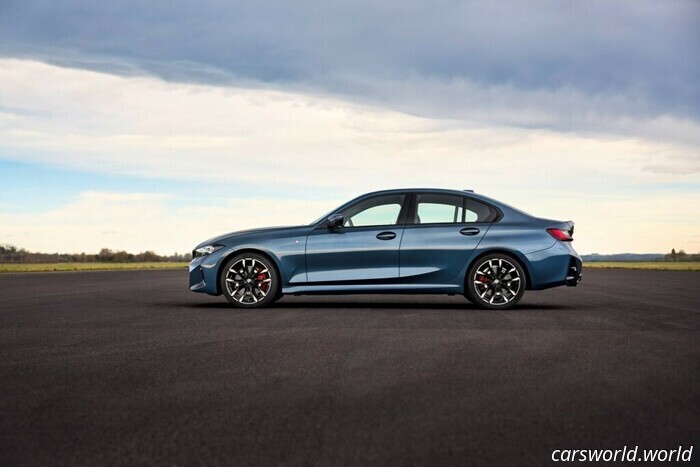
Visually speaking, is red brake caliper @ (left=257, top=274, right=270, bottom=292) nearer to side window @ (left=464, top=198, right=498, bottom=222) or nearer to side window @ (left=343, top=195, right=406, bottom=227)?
side window @ (left=343, top=195, right=406, bottom=227)

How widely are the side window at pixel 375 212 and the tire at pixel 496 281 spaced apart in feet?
4.68

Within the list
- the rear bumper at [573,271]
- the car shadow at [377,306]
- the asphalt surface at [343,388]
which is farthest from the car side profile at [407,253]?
the asphalt surface at [343,388]

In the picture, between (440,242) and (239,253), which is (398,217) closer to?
(440,242)

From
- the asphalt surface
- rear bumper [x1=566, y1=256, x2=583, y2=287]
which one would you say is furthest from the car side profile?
the asphalt surface

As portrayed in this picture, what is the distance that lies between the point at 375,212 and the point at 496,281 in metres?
2.05

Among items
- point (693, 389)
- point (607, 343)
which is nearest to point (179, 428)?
point (693, 389)

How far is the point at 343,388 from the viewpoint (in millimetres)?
5668

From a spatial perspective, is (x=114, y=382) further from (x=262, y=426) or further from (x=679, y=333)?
(x=679, y=333)

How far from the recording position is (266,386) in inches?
227

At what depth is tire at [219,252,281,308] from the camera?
1181cm

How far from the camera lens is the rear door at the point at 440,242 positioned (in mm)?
11578

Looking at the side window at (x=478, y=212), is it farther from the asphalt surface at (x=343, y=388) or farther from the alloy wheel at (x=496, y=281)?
the asphalt surface at (x=343, y=388)

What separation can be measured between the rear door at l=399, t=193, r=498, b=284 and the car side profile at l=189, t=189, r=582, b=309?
1cm

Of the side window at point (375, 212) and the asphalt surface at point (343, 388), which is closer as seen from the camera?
the asphalt surface at point (343, 388)
